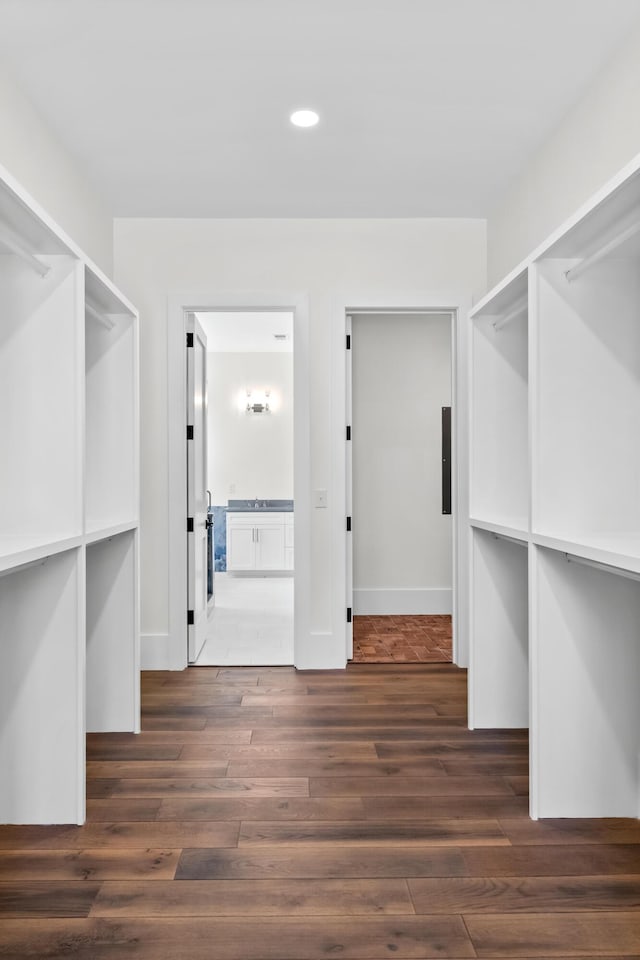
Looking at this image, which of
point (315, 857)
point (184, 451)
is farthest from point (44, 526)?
point (184, 451)

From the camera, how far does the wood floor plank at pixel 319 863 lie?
71.1 inches

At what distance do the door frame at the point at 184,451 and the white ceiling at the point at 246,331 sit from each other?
1.63m

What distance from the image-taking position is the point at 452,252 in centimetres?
389

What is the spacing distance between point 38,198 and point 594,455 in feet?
8.26

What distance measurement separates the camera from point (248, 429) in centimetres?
782

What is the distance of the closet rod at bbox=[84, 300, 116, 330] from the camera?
247 cm

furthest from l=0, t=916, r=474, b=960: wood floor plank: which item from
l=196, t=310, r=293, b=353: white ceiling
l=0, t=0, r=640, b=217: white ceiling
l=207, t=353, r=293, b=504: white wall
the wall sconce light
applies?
the wall sconce light

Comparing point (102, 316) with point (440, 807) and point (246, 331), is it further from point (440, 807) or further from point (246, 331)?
point (246, 331)

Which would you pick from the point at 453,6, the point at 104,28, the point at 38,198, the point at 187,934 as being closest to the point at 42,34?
the point at 104,28

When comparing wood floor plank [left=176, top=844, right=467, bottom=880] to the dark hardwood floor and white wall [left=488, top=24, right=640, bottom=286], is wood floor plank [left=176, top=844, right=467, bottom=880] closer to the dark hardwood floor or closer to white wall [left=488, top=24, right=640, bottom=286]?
the dark hardwood floor

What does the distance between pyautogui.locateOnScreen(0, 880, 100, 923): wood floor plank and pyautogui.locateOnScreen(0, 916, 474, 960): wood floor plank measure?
37 millimetres

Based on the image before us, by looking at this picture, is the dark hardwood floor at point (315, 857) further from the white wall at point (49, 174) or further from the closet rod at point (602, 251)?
the white wall at point (49, 174)

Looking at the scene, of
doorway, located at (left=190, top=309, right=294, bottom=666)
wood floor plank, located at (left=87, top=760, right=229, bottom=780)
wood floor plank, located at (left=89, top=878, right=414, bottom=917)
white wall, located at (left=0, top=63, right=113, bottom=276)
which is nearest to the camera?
wood floor plank, located at (left=89, top=878, right=414, bottom=917)

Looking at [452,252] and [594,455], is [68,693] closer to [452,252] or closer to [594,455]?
[594,455]
